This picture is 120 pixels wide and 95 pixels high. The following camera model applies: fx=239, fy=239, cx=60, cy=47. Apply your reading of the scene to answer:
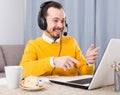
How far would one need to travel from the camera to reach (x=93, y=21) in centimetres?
263

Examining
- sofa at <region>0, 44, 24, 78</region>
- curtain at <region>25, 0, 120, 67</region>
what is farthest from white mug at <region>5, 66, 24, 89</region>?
sofa at <region>0, 44, 24, 78</region>

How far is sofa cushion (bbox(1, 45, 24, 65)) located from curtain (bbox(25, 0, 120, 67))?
0.75 meters

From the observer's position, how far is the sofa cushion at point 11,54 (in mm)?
3014

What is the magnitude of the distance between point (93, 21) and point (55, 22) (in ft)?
3.53

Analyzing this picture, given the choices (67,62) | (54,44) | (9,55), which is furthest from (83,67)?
(9,55)

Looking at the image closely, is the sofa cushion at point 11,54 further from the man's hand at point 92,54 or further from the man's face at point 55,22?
the man's hand at point 92,54

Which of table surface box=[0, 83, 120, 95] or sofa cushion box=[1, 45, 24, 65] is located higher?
table surface box=[0, 83, 120, 95]

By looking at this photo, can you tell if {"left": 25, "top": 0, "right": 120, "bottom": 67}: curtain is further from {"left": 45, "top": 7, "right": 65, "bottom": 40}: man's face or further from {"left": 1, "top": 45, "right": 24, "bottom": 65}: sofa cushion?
{"left": 45, "top": 7, "right": 65, "bottom": 40}: man's face

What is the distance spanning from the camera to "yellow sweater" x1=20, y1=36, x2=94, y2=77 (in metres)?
1.38

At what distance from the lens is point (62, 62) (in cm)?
113

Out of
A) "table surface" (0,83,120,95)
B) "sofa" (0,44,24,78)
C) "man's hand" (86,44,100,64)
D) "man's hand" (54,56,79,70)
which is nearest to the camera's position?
"table surface" (0,83,120,95)

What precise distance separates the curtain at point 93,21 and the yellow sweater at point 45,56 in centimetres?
74

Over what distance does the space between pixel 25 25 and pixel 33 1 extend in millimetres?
369

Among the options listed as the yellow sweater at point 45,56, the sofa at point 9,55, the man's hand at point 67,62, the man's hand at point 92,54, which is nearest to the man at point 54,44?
the yellow sweater at point 45,56
